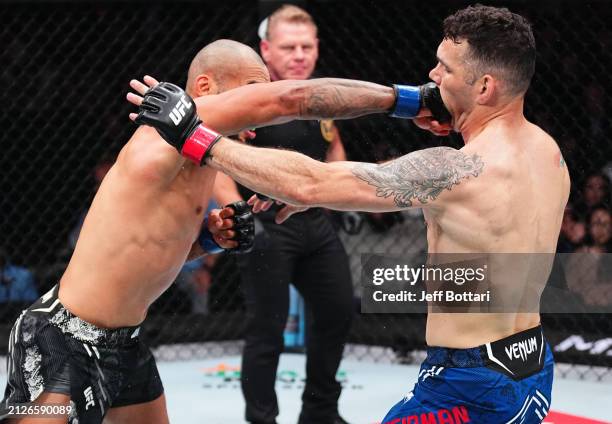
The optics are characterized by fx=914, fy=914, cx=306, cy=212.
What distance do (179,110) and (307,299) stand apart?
5.25 ft

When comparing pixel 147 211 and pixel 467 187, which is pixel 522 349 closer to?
pixel 467 187

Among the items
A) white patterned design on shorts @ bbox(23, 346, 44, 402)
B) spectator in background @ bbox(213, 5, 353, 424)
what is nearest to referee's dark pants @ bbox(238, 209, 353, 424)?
spectator in background @ bbox(213, 5, 353, 424)

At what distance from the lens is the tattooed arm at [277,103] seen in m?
2.00

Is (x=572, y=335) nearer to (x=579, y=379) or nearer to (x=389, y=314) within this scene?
(x=579, y=379)

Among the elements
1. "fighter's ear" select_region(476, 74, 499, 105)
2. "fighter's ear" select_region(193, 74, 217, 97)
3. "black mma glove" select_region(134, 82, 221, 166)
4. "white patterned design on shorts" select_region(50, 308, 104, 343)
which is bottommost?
"white patterned design on shorts" select_region(50, 308, 104, 343)

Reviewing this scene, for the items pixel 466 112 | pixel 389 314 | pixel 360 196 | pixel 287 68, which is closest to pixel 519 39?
pixel 466 112

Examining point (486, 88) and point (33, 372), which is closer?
point (486, 88)

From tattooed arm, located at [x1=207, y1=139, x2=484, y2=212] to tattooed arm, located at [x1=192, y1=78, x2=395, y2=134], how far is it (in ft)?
0.52

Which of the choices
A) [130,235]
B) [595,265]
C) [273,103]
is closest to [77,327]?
[130,235]

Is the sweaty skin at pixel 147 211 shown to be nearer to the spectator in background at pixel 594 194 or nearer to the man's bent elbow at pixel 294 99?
the man's bent elbow at pixel 294 99

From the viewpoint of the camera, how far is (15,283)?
4.82 meters

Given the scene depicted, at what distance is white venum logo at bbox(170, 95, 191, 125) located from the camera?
5.97 feet

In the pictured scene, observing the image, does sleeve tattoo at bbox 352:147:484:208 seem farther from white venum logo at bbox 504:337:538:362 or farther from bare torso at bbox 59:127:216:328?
bare torso at bbox 59:127:216:328

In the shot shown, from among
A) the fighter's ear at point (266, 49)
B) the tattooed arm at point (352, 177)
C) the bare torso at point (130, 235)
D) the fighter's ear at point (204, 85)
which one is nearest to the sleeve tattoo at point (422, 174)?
the tattooed arm at point (352, 177)
